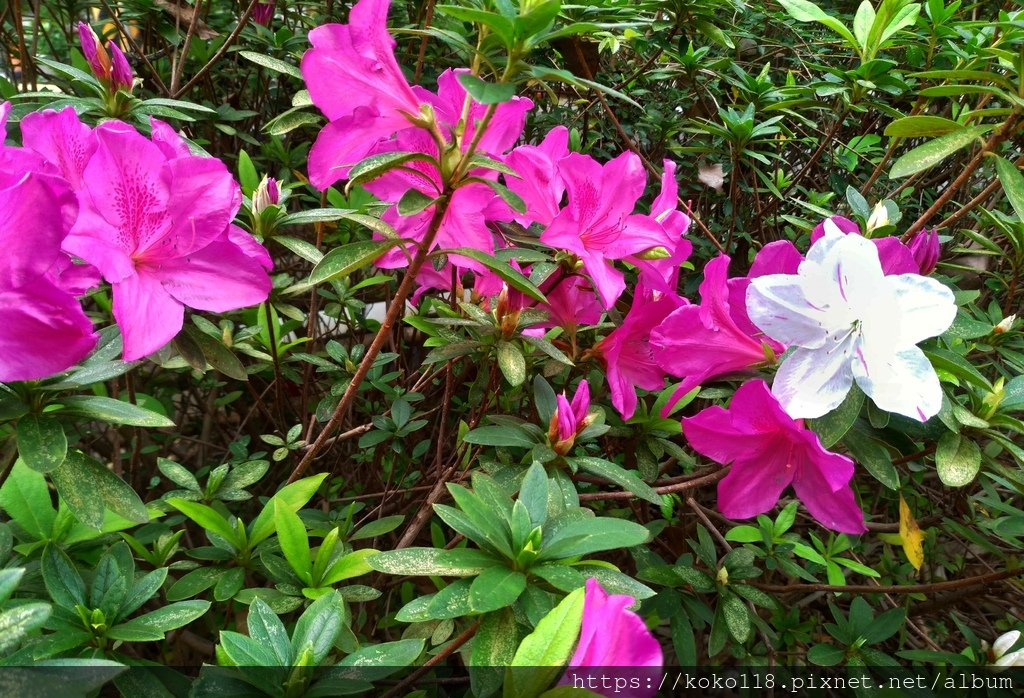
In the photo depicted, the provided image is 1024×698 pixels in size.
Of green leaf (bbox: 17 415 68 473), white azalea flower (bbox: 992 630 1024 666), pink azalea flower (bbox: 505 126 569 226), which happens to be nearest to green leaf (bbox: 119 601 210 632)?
green leaf (bbox: 17 415 68 473)

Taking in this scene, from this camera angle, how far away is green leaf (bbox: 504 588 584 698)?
555 millimetres

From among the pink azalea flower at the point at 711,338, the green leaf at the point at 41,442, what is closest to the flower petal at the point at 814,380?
the pink azalea flower at the point at 711,338

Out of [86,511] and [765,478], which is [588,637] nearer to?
[765,478]

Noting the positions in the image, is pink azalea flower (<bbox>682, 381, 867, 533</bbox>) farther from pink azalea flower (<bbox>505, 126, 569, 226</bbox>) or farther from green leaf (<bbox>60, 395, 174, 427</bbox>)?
green leaf (<bbox>60, 395, 174, 427</bbox>)

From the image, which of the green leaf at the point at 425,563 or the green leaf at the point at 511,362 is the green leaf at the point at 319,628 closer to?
the green leaf at the point at 425,563

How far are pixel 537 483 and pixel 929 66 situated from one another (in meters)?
1.43

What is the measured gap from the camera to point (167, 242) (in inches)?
31.3

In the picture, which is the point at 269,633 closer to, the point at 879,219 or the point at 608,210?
the point at 608,210

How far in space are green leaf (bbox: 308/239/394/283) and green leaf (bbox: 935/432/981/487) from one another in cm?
81

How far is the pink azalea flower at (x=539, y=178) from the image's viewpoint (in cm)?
100

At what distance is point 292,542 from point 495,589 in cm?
39

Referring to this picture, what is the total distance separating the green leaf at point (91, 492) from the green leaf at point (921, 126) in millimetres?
1164

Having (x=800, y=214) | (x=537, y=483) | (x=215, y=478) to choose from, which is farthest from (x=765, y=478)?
(x=800, y=214)

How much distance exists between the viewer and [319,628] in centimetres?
68
